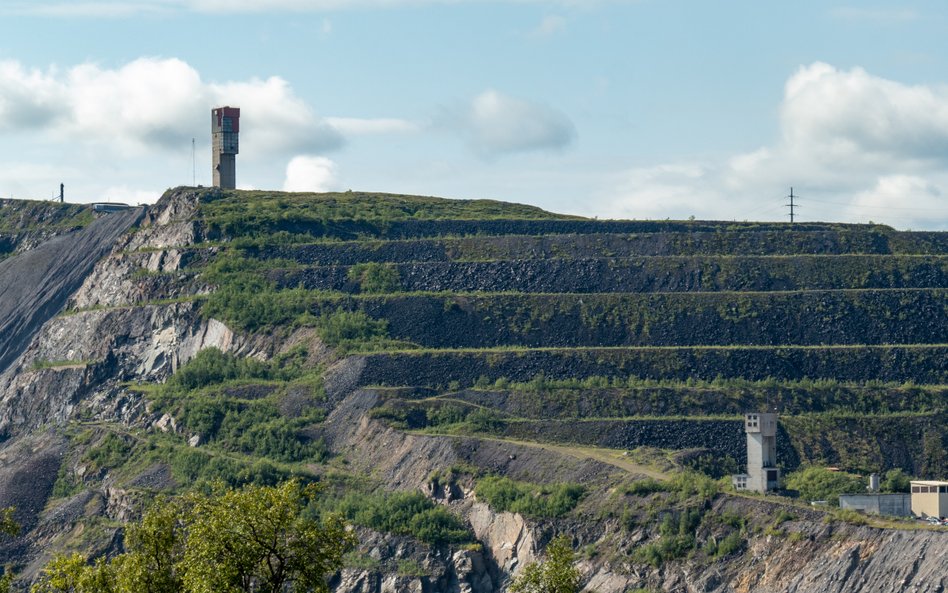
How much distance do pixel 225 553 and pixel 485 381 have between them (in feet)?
253

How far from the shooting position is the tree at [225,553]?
226ft

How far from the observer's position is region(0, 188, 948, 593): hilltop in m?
121

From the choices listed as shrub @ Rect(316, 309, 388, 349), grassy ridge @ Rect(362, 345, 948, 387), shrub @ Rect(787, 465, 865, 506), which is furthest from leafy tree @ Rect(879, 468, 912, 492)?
shrub @ Rect(316, 309, 388, 349)

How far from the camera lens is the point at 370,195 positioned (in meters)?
191

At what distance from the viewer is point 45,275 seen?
182000 millimetres

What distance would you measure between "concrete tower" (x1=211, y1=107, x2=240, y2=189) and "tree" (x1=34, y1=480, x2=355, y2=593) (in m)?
116

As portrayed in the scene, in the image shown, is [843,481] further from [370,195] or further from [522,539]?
[370,195]

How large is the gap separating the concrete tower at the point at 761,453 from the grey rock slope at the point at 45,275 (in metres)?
77.7

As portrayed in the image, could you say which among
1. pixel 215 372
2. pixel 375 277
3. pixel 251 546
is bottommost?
pixel 251 546

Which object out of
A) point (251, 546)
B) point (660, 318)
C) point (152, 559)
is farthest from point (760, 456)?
point (152, 559)

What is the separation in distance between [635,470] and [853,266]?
45.5 metres

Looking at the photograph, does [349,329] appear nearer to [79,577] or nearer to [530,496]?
[530,496]

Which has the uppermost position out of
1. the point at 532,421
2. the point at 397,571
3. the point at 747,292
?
the point at 747,292

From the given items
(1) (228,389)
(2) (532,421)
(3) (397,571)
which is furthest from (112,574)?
(1) (228,389)
